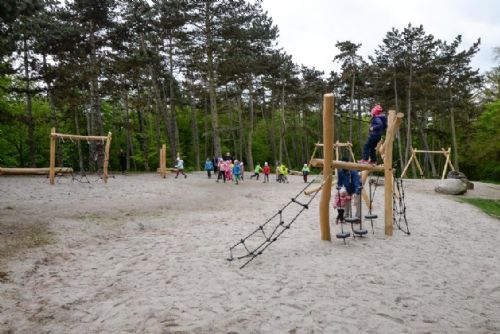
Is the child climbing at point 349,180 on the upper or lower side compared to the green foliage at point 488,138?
lower

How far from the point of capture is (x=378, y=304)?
Answer: 495 cm

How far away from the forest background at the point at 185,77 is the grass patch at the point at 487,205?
13.9 feet

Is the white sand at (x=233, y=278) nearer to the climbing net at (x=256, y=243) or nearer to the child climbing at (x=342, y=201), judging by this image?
the climbing net at (x=256, y=243)

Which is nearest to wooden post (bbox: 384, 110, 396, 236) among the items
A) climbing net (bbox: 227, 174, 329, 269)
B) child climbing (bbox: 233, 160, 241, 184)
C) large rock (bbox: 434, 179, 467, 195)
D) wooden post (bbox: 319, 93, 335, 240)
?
wooden post (bbox: 319, 93, 335, 240)

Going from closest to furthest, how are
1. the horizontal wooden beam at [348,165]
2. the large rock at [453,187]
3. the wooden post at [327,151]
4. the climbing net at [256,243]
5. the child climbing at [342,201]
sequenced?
the climbing net at [256,243] < the wooden post at [327,151] < the horizontal wooden beam at [348,165] < the child climbing at [342,201] < the large rock at [453,187]

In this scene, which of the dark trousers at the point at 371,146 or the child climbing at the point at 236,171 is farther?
the child climbing at the point at 236,171

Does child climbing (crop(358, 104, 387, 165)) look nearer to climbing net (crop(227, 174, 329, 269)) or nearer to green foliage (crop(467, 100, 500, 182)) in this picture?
climbing net (crop(227, 174, 329, 269))

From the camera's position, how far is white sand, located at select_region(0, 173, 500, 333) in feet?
14.8

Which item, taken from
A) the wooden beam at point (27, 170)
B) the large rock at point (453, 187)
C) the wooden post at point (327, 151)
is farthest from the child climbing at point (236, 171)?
the wooden post at point (327, 151)

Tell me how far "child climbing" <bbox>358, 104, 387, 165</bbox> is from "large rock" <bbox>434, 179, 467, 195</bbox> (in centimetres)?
1217

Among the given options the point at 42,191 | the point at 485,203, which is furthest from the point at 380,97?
the point at 42,191

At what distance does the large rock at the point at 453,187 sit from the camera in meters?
18.7

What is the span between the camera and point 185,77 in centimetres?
3409

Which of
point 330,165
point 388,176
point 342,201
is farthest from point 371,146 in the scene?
point 342,201
